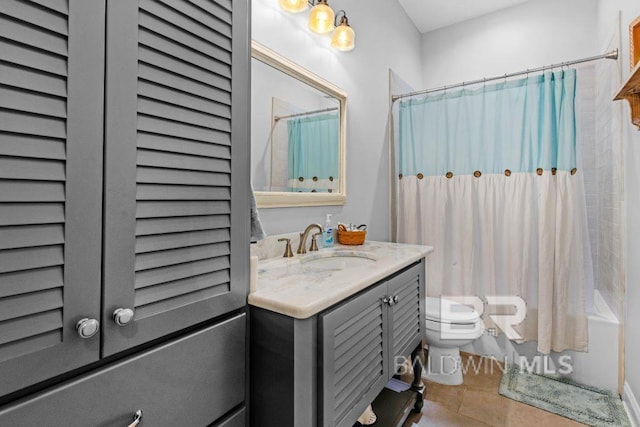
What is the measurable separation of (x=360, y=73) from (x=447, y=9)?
127 centimetres

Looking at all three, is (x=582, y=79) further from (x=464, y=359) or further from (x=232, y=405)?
(x=232, y=405)

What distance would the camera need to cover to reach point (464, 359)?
94.0 inches

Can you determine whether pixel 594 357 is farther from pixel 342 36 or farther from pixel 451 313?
pixel 342 36

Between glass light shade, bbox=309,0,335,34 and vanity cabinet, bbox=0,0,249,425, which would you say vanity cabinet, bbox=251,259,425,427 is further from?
glass light shade, bbox=309,0,335,34

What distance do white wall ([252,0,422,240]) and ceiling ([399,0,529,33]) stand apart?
0.09m

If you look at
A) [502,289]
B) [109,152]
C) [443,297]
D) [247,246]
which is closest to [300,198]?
[247,246]

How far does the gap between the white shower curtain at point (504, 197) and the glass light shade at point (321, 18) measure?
108cm

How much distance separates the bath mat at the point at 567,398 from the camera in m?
1.71

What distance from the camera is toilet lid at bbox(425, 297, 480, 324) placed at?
6.43 ft

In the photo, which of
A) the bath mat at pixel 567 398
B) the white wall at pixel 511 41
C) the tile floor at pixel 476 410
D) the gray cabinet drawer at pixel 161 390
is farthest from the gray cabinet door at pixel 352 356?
the white wall at pixel 511 41

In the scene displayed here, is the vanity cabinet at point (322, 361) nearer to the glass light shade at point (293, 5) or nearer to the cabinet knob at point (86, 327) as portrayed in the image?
the cabinet knob at point (86, 327)

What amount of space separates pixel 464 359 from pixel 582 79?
7.28 ft

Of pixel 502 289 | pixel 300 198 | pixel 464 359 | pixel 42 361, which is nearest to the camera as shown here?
pixel 42 361

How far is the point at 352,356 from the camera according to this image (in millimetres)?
1085
